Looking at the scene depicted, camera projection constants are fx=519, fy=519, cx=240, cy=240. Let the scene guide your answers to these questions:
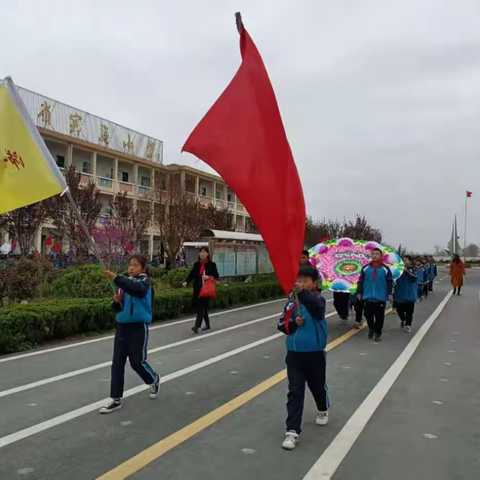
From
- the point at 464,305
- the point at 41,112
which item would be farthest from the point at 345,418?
the point at 41,112

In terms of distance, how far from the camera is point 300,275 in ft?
14.4

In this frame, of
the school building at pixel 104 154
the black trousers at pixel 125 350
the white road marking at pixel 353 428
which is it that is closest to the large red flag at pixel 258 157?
the white road marking at pixel 353 428

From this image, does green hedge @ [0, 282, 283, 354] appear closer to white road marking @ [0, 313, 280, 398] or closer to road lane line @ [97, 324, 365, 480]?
white road marking @ [0, 313, 280, 398]

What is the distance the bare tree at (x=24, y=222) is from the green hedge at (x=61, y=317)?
14.3 meters

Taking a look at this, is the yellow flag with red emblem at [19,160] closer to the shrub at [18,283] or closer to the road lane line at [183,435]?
the road lane line at [183,435]

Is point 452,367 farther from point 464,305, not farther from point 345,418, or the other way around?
point 464,305

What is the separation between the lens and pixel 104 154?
40.5 meters

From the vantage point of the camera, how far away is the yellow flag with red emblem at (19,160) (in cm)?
462

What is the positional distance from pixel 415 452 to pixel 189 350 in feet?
15.7

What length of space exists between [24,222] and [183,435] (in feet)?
74.2

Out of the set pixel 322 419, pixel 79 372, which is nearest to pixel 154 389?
pixel 79 372

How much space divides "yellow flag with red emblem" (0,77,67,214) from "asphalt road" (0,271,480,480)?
82.9 inches

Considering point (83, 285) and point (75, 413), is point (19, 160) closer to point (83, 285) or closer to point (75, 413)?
point (75, 413)

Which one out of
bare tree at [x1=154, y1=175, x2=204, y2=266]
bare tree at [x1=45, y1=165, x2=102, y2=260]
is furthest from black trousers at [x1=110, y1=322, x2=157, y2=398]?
bare tree at [x1=154, y1=175, x2=204, y2=266]
